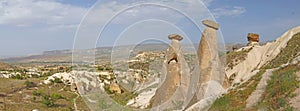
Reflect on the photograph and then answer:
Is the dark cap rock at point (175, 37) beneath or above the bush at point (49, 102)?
above

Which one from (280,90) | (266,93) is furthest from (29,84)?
(280,90)

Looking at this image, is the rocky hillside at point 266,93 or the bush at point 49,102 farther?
the bush at point 49,102

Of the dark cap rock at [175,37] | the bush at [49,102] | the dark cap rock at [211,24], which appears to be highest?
the dark cap rock at [211,24]

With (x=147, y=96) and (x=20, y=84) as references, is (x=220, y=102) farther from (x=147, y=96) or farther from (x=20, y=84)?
(x=20, y=84)

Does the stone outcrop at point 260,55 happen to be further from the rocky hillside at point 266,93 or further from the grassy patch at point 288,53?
the rocky hillside at point 266,93

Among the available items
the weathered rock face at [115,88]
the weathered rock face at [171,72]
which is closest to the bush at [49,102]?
the weathered rock face at [115,88]

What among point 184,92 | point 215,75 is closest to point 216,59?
point 215,75

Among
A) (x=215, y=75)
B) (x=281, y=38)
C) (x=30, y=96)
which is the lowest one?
(x=30, y=96)

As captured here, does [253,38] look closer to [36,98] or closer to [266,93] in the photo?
[266,93]
